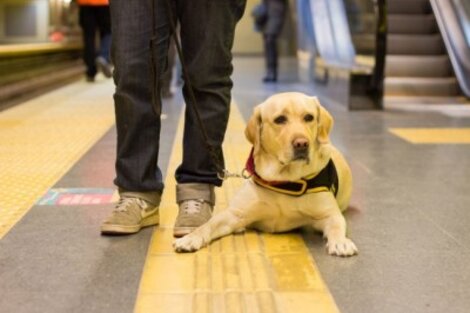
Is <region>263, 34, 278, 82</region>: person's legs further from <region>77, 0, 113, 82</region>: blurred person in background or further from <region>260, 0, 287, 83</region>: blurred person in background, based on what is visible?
<region>77, 0, 113, 82</region>: blurred person in background

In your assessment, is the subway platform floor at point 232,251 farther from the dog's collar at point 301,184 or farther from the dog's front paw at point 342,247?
the dog's collar at point 301,184

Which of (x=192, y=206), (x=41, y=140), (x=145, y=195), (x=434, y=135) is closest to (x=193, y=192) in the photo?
(x=192, y=206)

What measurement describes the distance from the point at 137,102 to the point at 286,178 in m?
0.58

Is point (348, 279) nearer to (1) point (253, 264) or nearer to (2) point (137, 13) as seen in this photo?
(1) point (253, 264)

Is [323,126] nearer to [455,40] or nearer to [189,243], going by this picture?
[189,243]

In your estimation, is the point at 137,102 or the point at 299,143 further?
the point at 137,102

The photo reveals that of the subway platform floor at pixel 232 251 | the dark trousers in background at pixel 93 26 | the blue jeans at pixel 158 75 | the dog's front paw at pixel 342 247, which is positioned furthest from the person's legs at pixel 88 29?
the dog's front paw at pixel 342 247

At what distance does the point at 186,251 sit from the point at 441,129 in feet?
11.2

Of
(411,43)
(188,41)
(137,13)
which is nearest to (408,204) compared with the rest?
(188,41)

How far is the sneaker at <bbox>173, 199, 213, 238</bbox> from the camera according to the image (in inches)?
89.3

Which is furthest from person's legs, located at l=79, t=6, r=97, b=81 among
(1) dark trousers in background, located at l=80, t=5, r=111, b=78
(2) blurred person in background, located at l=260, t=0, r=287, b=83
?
(2) blurred person in background, located at l=260, t=0, r=287, b=83

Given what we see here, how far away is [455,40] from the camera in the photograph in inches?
268

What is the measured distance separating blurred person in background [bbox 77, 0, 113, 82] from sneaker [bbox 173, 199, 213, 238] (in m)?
7.13

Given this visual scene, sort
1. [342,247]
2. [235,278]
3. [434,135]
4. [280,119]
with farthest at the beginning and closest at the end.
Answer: [434,135]
[280,119]
[342,247]
[235,278]
